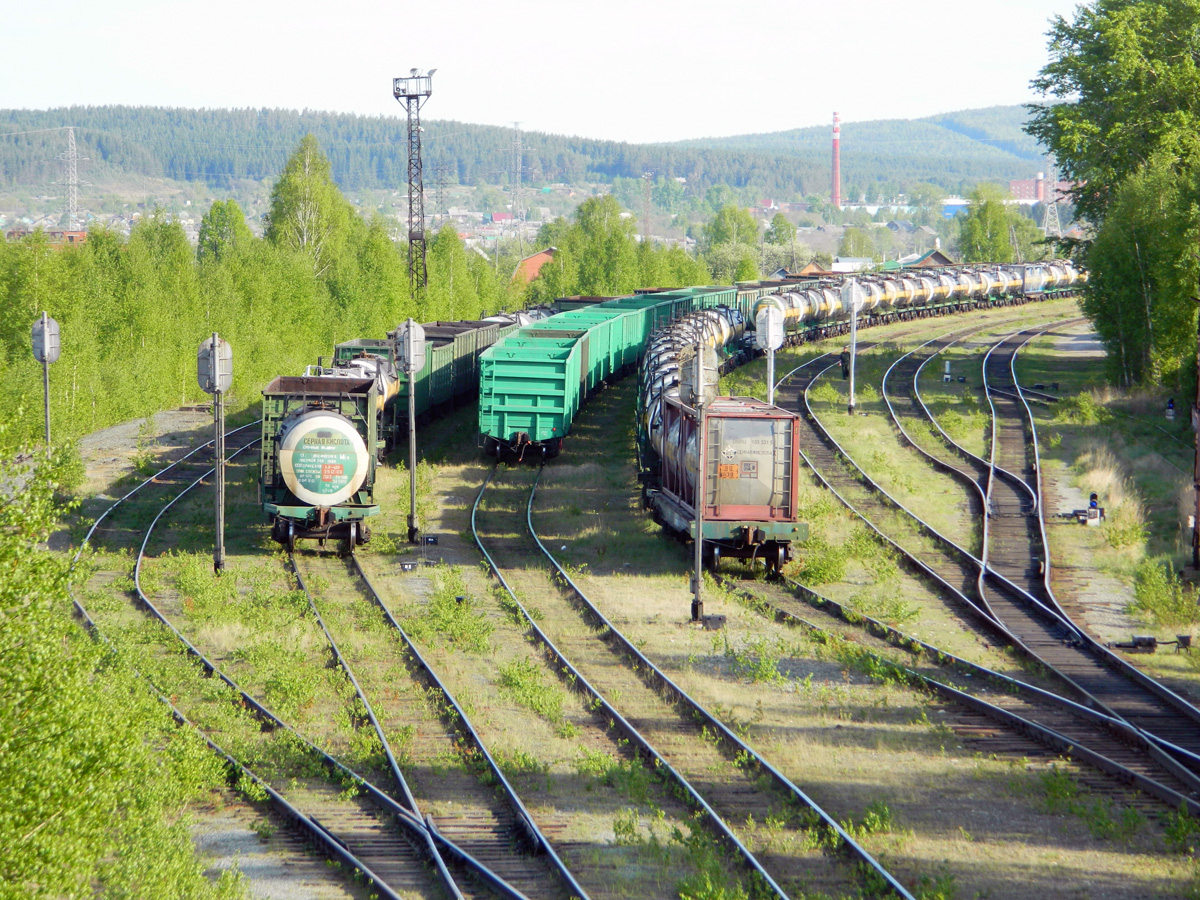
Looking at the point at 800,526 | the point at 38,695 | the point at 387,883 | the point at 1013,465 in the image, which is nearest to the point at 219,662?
the point at 387,883

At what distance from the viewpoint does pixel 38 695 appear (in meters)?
9.30

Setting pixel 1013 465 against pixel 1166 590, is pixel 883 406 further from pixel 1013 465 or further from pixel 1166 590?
pixel 1166 590

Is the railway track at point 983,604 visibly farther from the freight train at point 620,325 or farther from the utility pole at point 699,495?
the freight train at point 620,325

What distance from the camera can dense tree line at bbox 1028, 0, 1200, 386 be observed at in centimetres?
3778

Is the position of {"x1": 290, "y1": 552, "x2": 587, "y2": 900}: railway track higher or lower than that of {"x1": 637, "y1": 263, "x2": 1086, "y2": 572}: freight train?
lower

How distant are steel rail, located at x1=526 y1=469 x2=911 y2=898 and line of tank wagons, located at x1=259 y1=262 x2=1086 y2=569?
250 cm

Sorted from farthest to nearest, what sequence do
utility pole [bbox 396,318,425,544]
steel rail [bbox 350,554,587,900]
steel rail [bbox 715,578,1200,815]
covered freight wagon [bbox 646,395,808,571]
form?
1. utility pole [bbox 396,318,425,544]
2. covered freight wagon [bbox 646,395,808,571]
3. steel rail [bbox 715,578,1200,815]
4. steel rail [bbox 350,554,587,900]

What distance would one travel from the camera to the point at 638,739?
1441cm

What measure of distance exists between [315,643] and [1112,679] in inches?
464

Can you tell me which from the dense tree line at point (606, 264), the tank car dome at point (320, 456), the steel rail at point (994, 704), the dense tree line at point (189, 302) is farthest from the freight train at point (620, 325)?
the dense tree line at point (606, 264)

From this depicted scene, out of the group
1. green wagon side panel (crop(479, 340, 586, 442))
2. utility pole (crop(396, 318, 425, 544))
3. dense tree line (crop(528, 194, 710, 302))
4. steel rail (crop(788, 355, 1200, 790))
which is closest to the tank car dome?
utility pole (crop(396, 318, 425, 544))

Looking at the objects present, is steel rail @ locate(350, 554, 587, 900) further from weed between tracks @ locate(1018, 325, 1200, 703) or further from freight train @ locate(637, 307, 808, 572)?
weed between tracks @ locate(1018, 325, 1200, 703)

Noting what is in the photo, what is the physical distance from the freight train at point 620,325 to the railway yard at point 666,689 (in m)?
1.66

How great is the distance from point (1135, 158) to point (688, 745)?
37.3 m
